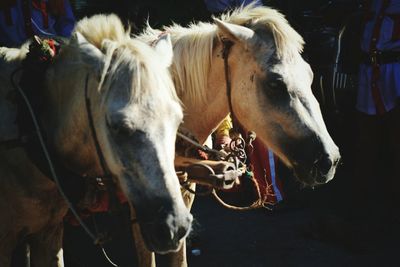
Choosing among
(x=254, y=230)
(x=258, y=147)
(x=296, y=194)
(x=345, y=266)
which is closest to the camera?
(x=258, y=147)

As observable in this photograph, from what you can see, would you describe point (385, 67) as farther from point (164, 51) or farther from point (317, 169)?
point (164, 51)

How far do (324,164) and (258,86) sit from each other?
1.97ft

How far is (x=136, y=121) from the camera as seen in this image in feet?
5.89

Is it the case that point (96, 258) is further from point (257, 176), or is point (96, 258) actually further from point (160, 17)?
point (160, 17)

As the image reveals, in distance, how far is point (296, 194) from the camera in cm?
546

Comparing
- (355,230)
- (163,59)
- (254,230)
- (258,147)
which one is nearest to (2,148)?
(163,59)

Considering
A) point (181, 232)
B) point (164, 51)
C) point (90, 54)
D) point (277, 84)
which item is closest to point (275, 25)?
point (277, 84)

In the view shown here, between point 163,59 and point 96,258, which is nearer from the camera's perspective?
point 163,59

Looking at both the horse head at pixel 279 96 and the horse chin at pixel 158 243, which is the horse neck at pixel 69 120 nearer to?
the horse chin at pixel 158 243

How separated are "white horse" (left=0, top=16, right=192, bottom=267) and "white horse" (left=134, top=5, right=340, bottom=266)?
45 centimetres

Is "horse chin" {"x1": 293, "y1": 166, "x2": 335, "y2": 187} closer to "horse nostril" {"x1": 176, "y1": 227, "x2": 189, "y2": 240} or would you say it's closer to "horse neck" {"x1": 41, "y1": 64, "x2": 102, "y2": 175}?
"horse nostril" {"x1": 176, "y1": 227, "x2": 189, "y2": 240}

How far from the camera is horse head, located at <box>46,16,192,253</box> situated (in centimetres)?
181

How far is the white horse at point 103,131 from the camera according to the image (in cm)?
181

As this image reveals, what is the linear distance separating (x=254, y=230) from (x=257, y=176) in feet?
4.12
